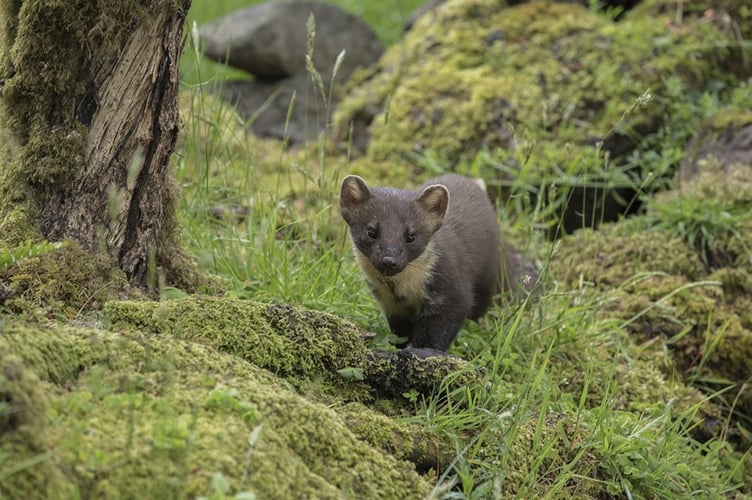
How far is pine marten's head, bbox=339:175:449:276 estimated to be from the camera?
5.53 meters

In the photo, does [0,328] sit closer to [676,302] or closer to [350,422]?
[350,422]

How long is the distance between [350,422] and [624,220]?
4600 mm

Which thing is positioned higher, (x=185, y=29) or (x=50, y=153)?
(x=185, y=29)

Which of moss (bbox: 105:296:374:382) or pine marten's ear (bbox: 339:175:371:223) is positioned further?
pine marten's ear (bbox: 339:175:371:223)

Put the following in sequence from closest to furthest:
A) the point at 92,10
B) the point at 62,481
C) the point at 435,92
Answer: the point at 62,481 < the point at 92,10 < the point at 435,92

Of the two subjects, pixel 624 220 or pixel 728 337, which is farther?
pixel 624 220

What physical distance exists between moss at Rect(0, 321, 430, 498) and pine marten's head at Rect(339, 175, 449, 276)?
185 centimetres

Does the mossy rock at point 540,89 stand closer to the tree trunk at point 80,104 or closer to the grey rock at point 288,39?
the grey rock at point 288,39

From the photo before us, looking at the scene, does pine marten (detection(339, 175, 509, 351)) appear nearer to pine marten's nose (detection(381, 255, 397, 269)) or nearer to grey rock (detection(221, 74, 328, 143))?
pine marten's nose (detection(381, 255, 397, 269))

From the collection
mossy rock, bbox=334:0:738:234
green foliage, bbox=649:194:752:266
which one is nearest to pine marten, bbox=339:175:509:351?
green foliage, bbox=649:194:752:266

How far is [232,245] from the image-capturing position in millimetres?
5594

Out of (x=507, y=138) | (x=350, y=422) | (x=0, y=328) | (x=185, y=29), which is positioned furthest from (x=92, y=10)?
(x=507, y=138)

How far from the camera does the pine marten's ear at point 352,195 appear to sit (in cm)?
563

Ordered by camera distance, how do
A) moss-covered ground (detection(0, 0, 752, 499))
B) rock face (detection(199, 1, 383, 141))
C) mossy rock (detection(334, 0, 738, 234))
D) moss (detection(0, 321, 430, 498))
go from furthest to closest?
rock face (detection(199, 1, 383, 141)) < mossy rock (detection(334, 0, 738, 234)) < moss-covered ground (detection(0, 0, 752, 499)) < moss (detection(0, 321, 430, 498))
